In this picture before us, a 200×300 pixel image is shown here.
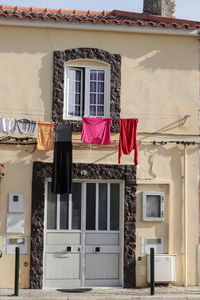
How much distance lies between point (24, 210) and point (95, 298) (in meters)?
2.51

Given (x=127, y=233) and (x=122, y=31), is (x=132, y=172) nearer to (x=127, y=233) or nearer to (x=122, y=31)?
(x=127, y=233)

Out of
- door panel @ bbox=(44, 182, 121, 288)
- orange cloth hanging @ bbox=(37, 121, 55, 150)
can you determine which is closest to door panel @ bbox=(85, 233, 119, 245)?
door panel @ bbox=(44, 182, 121, 288)

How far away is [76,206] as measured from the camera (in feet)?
38.6

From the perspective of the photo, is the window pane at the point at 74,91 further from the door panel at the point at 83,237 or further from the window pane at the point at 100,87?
the door panel at the point at 83,237

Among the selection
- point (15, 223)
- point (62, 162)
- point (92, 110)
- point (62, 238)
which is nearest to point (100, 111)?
point (92, 110)

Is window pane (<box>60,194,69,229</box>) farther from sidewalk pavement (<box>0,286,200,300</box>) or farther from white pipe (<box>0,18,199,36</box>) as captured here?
white pipe (<box>0,18,199,36</box>)

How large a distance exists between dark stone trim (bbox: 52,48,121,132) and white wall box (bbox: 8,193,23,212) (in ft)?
6.30

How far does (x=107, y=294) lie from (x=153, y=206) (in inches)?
88.6

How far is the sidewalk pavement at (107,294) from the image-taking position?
409 inches

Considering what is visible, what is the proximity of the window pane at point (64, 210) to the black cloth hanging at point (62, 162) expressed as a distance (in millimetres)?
602

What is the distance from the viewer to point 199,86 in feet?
40.0

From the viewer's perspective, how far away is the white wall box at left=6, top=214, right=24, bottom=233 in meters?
11.4

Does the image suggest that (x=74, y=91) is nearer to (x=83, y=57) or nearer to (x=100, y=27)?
(x=83, y=57)

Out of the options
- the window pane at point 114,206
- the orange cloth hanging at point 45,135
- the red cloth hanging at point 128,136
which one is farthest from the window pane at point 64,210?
the red cloth hanging at point 128,136
